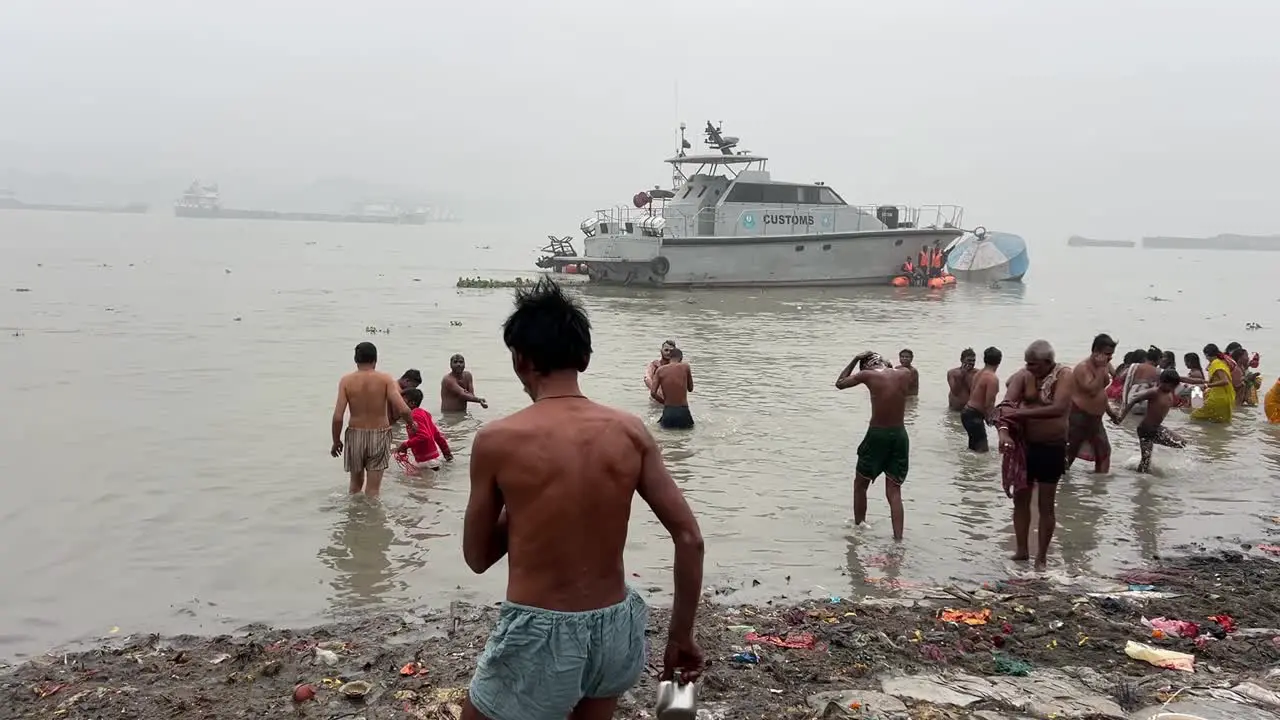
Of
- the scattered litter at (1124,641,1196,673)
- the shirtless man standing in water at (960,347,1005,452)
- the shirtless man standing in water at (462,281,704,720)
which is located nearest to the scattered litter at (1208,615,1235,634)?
the scattered litter at (1124,641,1196,673)

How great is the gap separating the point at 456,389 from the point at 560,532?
9.07 meters

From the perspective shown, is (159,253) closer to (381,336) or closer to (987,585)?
(381,336)

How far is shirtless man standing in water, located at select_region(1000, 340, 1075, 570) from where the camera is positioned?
241 inches

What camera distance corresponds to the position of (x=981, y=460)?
9734 mm

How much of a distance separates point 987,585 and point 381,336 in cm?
1637

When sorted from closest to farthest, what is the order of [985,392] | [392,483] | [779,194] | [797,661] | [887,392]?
[797,661], [887,392], [392,483], [985,392], [779,194]

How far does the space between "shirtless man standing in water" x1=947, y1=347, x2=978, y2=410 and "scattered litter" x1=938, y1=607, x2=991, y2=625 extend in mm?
6645

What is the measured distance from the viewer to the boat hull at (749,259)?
31.8m

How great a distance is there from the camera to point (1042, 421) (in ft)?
20.5

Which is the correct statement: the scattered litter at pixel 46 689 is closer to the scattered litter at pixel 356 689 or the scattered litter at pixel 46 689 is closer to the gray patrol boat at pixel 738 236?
the scattered litter at pixel 356 689

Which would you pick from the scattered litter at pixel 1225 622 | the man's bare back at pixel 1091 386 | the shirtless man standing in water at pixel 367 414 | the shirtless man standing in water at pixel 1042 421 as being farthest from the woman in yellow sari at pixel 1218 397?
the shirtless man standing in water at pixel 367 414

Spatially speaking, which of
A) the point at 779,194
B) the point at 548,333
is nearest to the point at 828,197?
the point at 779,194

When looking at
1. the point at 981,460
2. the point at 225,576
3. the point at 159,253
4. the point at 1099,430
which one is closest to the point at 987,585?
the point at 1099,430

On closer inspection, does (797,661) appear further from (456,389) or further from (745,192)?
(745,192)
